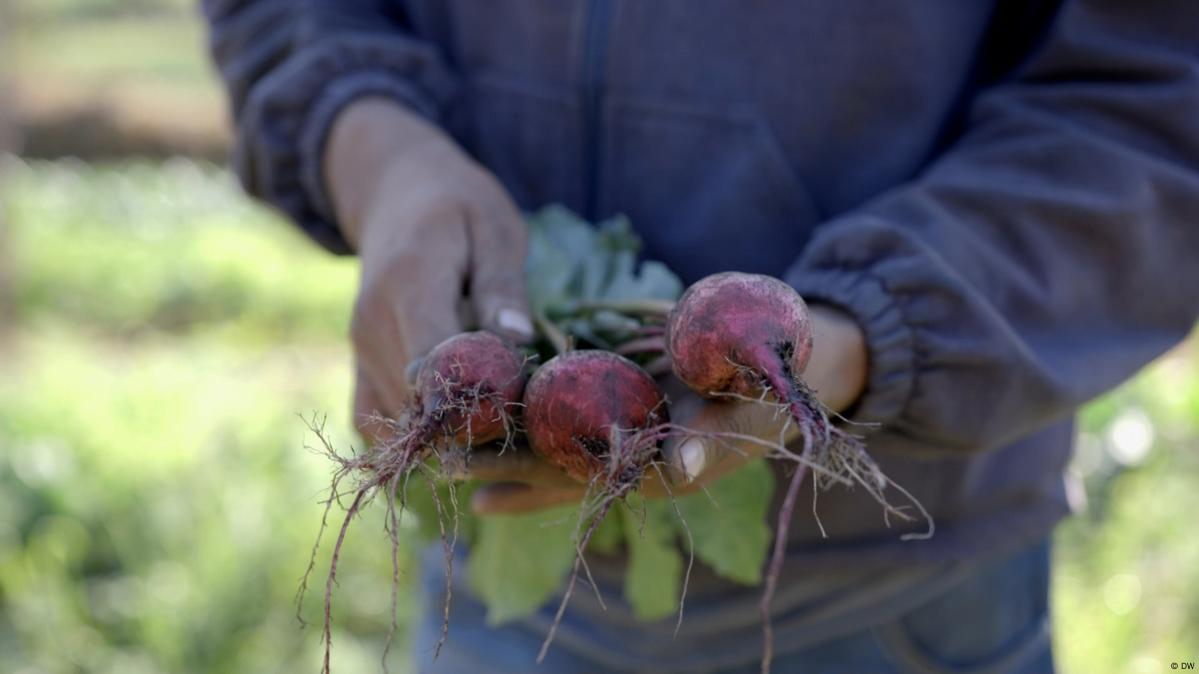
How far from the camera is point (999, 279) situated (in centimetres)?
109

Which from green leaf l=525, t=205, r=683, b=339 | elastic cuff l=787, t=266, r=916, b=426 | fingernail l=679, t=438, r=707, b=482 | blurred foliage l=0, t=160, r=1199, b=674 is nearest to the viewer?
fingernail l=679, t=438, r=707, b=482

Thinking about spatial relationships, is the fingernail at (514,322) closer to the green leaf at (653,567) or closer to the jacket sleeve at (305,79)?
the green leaf at (653,567)

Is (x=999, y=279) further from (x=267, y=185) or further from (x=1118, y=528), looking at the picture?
(x=1118, y=528)

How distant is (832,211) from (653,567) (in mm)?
445

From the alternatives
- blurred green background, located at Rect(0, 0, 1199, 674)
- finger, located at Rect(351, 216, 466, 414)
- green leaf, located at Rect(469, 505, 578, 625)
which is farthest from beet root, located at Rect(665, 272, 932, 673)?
blurred green background, located at Rect(0, 0, 1199, 674)

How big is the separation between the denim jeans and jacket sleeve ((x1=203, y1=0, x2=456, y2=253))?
1.96 ft

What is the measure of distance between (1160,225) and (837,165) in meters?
0.33

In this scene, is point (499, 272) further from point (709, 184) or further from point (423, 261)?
point (709, 184)

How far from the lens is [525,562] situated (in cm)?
126

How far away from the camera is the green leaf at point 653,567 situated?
3.97 ft

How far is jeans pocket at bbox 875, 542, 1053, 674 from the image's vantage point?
1.25 meters

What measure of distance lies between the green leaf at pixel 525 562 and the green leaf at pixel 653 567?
76 mm

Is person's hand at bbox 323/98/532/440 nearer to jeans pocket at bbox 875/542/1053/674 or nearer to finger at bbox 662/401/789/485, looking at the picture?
finger at bbox 662/401/789/485

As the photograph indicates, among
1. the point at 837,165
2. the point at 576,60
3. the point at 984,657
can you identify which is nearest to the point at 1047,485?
the point at 984,657
